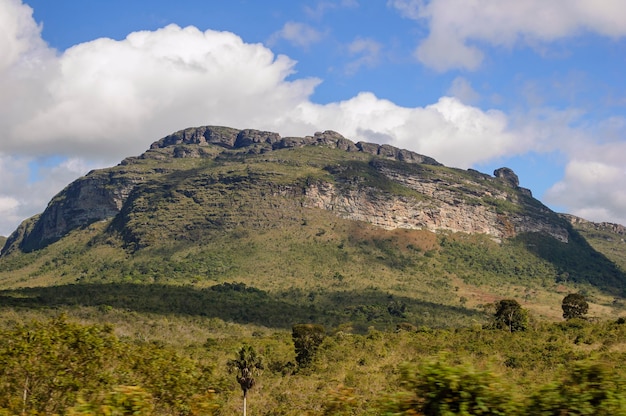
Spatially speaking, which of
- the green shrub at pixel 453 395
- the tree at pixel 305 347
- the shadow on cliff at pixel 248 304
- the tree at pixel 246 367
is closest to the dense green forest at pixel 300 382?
the green shrub at pixel 453 395

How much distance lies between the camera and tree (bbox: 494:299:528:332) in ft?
255

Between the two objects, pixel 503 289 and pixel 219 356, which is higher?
pixel 503 289

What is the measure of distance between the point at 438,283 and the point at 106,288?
10892 centimetres

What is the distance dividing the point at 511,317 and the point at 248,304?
3185 inches

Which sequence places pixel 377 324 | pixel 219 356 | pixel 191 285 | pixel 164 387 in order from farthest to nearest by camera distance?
1. pixel 191 285
2. pixel 377 324
3. pixel 219 356
4. pixel 164 387

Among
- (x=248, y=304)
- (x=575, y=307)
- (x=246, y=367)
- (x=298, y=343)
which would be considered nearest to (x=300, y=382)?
(x=246, y=367)

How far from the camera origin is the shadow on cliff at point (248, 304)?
125938mm

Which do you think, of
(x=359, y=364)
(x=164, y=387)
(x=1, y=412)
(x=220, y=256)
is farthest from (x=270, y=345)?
(x=220, y=256)

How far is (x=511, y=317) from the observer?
78812 mm

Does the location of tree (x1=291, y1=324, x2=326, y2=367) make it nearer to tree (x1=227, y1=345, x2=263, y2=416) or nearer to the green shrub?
tree (x1=227, y1=345, x2=263, y2=416)

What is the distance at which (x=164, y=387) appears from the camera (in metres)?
20.2

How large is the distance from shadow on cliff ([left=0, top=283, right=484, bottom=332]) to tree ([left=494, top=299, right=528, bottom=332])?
5697 cm

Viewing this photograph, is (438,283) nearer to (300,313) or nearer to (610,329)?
(300,313)

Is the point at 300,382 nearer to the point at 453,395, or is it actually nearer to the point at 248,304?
the point at 453,395
